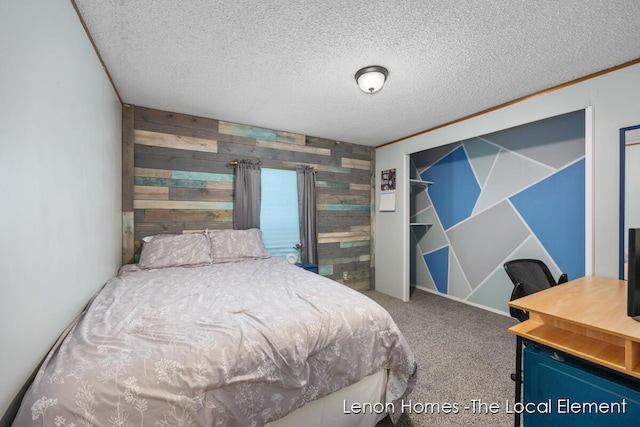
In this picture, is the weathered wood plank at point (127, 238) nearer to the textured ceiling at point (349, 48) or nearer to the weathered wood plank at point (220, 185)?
the weathered wood plank at point (220, 185)

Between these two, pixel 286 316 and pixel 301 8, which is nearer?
pixel 286 316

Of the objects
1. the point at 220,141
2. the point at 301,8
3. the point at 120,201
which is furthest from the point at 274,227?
A: the point at 301,8

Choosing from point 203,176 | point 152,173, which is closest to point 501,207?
point 203,176

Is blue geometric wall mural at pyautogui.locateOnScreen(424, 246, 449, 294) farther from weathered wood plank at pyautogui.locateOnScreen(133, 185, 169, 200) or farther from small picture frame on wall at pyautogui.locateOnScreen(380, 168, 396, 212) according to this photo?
weathered wood plank at pyautogui.locateOnScreen(133, 185, 169, 200)

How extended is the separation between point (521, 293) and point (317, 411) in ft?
5.29

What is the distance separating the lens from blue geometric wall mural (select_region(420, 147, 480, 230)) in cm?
349

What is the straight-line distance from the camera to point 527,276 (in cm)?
202

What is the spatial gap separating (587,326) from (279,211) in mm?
2958

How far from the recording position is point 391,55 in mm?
1838

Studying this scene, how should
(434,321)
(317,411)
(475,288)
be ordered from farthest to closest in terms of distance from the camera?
(475,288), (434,321), (317,411)

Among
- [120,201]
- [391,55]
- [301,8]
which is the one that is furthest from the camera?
[120,201]

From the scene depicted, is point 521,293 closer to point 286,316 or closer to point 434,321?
point 434,321

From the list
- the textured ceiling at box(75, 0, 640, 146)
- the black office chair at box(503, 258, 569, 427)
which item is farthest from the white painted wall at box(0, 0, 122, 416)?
the black office chair at box(503, 258, 569, 427)

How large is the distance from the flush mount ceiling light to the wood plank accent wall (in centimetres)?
172
